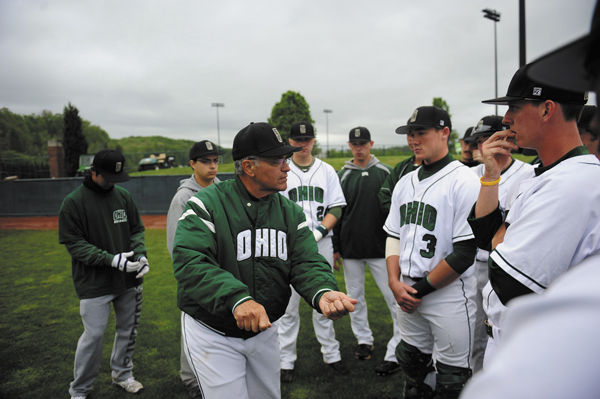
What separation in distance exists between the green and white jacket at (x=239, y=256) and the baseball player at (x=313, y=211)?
72.6 inches

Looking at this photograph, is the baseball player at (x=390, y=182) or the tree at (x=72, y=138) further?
the tree at (x=72, y=138)

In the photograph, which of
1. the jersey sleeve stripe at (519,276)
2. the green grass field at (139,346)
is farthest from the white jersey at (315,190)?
the jersey sleeve stripe at (519,276)

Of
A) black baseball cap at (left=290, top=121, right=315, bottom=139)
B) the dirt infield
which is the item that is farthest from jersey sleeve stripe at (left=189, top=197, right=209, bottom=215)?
the dirt infield

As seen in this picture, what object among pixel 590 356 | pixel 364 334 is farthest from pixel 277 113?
pixel 590 356

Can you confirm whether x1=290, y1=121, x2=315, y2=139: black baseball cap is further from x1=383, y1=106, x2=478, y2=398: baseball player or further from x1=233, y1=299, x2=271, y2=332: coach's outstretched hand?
x1=233, y1=299, x2=271, y2=332: coach's outstretched hand

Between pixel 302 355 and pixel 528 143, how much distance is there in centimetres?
375

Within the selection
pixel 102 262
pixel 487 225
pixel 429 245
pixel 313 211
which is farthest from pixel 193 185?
pixel 487 225

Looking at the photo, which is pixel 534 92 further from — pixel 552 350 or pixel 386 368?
pixel 386 368

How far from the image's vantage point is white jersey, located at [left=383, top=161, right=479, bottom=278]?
116 inches

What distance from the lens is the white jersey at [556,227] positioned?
1470 millimetres

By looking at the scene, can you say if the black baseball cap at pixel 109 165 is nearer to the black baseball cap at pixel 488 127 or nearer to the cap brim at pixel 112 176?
the cap brim at pixel 112 176

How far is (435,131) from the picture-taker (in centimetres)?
319

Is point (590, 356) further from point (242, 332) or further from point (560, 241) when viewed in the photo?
point (242, 332)

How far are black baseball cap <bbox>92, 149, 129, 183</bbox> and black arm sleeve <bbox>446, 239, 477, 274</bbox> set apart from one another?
3.36 m
